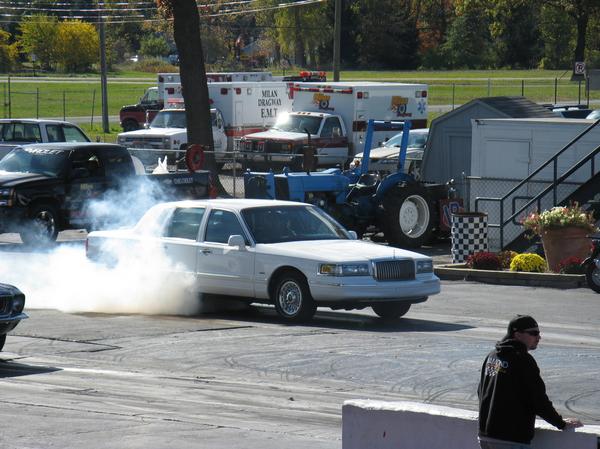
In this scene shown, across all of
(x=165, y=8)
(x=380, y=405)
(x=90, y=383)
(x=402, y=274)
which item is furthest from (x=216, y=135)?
(x=380, y=405)

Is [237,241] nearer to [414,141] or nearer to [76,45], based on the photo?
[414,141]

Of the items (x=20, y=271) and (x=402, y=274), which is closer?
(x=402, y=274)

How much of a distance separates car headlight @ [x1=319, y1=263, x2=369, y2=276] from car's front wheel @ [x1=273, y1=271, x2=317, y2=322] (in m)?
0.34

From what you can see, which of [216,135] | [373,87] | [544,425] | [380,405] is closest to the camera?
[544,425]

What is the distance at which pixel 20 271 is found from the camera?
2139 cm

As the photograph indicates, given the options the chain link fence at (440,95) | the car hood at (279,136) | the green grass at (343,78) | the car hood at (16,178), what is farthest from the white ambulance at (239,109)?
the chain link fence at (440,95)

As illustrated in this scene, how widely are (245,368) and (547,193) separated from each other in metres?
12.2

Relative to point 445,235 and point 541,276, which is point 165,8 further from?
point 541,276

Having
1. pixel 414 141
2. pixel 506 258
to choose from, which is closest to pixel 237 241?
pixel 506 258

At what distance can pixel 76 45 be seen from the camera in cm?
10519

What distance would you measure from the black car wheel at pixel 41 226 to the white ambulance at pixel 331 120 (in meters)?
14.5

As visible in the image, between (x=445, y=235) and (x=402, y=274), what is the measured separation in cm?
1062

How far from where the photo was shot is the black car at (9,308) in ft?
42.9

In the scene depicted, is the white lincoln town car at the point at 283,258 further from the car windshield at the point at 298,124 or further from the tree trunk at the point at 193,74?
the car windshield at the point at 298,124
